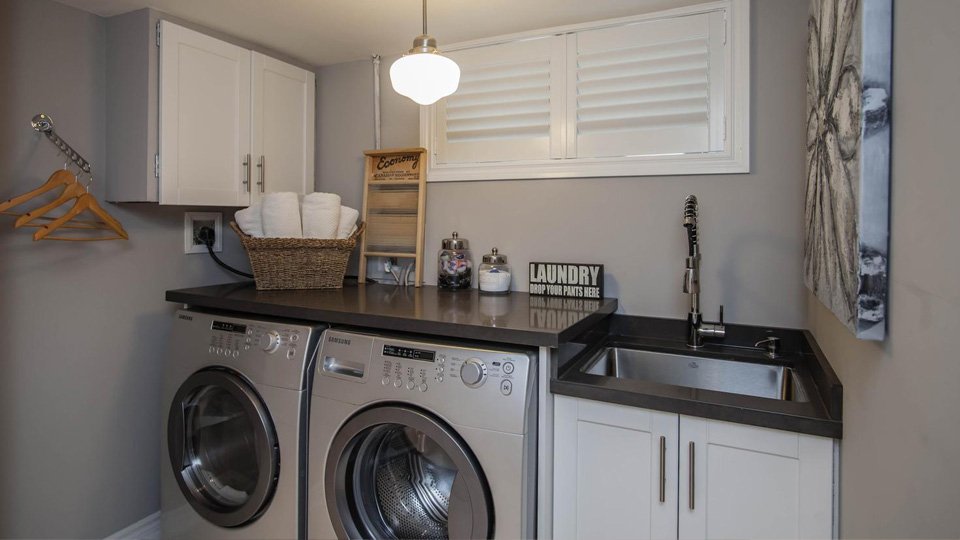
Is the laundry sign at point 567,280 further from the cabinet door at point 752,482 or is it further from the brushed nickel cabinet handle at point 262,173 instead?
the brushed nickel cabinet handle at point 262,173

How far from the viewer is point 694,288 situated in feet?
5.89

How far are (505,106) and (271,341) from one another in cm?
132

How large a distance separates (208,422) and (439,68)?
1553 millimetres

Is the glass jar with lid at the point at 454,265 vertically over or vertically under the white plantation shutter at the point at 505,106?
under

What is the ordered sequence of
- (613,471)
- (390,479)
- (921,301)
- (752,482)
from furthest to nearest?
(390,479) → (613,471) → (752,482) → (921,301)

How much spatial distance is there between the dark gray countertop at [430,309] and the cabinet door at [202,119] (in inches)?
16.5

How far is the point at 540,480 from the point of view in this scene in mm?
1504

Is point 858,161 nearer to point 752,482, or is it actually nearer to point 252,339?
point 752,482

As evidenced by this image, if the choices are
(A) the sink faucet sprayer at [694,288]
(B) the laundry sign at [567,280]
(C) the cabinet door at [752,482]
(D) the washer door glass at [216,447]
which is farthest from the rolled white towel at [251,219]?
(C) the cabinet door at [752,482]

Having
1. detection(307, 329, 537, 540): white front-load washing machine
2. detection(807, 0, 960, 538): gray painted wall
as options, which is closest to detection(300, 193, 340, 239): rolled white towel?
detection(307, 329, 537, 540): white front-load washing machine

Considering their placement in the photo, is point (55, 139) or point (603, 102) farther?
point (603, 102)

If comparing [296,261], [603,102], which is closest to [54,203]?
[296,261]

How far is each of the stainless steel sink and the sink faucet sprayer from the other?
9cm

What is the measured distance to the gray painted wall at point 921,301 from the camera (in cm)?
63
